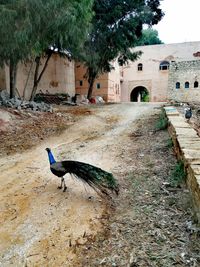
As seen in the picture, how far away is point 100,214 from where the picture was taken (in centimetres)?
284

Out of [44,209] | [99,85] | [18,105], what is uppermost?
[99,85]

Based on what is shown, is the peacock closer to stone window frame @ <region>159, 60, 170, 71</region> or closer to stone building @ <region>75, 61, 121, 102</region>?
stone building @ <region>75, 61, 121, 102</region>

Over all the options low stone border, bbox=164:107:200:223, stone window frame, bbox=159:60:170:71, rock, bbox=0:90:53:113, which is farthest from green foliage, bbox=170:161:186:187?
stone window frame, bbox=159:60:170:71

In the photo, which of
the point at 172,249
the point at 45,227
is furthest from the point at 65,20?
the point at 172,249

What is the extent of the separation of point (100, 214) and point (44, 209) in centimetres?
66

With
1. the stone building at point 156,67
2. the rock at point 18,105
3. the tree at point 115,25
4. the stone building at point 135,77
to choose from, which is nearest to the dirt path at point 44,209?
the rock at point 18,105

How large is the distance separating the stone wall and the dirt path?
769 inches

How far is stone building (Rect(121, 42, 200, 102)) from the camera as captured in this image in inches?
1048

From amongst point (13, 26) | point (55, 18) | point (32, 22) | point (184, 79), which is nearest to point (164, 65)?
point (184, 79)

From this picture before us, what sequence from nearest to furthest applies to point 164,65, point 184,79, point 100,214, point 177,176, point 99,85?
point 100,214, point 177,176, point 99,85, point 184,79, point 164,65

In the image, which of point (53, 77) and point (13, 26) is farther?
point (53, 77)

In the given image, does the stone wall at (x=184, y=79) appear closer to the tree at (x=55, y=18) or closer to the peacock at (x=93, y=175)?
the tree at (x=55, y=18)

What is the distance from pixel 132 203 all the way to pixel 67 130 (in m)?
5.07

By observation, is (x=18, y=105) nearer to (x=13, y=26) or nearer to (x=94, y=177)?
(x=13, y=26)
